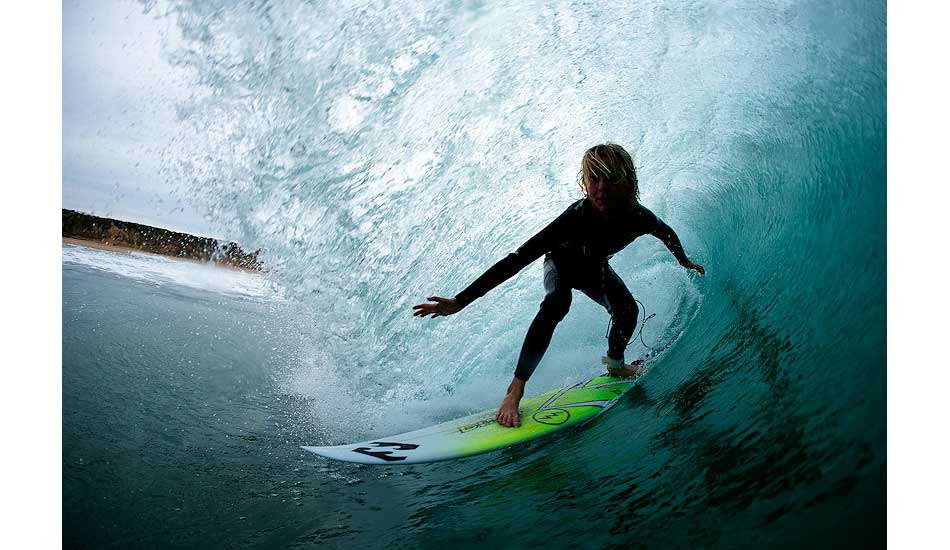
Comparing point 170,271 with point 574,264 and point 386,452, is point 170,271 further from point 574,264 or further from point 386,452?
point 574,264

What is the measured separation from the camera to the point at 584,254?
1961 mm

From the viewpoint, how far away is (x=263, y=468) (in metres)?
2.00

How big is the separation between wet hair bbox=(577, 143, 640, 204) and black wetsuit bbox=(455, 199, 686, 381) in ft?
0.36

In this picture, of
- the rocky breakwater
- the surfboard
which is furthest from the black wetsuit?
the rocky breakwater

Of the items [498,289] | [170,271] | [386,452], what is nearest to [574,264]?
[386,452]

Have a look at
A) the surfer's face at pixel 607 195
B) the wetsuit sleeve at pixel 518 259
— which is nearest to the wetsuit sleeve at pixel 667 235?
the surfer's face at pixel 607 195

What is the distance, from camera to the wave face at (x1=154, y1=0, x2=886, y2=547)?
1.90 m

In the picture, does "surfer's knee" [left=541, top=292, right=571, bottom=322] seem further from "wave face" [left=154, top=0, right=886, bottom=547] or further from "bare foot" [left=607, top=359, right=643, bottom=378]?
"bare foot" [left=607, top=359, right=643, bottom=378]

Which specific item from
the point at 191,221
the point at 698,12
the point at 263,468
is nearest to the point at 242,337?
the point at 191,221

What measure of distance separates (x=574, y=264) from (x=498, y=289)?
1.31 m
